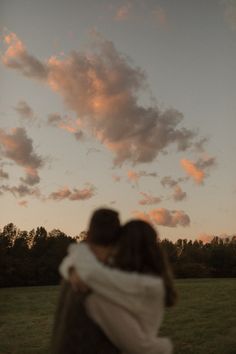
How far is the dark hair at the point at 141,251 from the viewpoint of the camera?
7.46ft

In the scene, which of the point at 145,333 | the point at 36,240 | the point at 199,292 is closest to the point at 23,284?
the point at 36,240

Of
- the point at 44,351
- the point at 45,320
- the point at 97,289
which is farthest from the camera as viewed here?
the point at 45,320

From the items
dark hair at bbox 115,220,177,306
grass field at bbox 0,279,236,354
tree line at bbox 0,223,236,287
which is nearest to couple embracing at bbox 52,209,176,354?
dark hair at bbox 115,220,177,306

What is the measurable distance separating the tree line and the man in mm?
28695

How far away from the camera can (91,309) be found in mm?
2320

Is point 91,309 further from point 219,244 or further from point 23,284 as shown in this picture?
point 219,244

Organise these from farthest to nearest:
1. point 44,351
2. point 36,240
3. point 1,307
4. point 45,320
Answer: point 36,240
point 1,307
point 45,320
point 44,351

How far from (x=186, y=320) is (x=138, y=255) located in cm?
1463

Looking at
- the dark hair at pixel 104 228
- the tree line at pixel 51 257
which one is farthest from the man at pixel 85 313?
the tree line at pixel 51 257

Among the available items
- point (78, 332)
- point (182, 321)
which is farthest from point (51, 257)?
point (78, 332)

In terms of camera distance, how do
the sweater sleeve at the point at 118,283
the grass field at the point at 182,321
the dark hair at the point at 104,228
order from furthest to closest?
the grass field at the point at 182,321, the dark hair at the point at 104,228, the sweater sleeve at the point at 118,283

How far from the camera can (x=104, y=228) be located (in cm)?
235

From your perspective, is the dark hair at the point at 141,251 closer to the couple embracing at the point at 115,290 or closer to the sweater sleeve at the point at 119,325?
the couple embracing at the point at 115,290

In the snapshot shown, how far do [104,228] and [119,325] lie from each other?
0.45 meters
